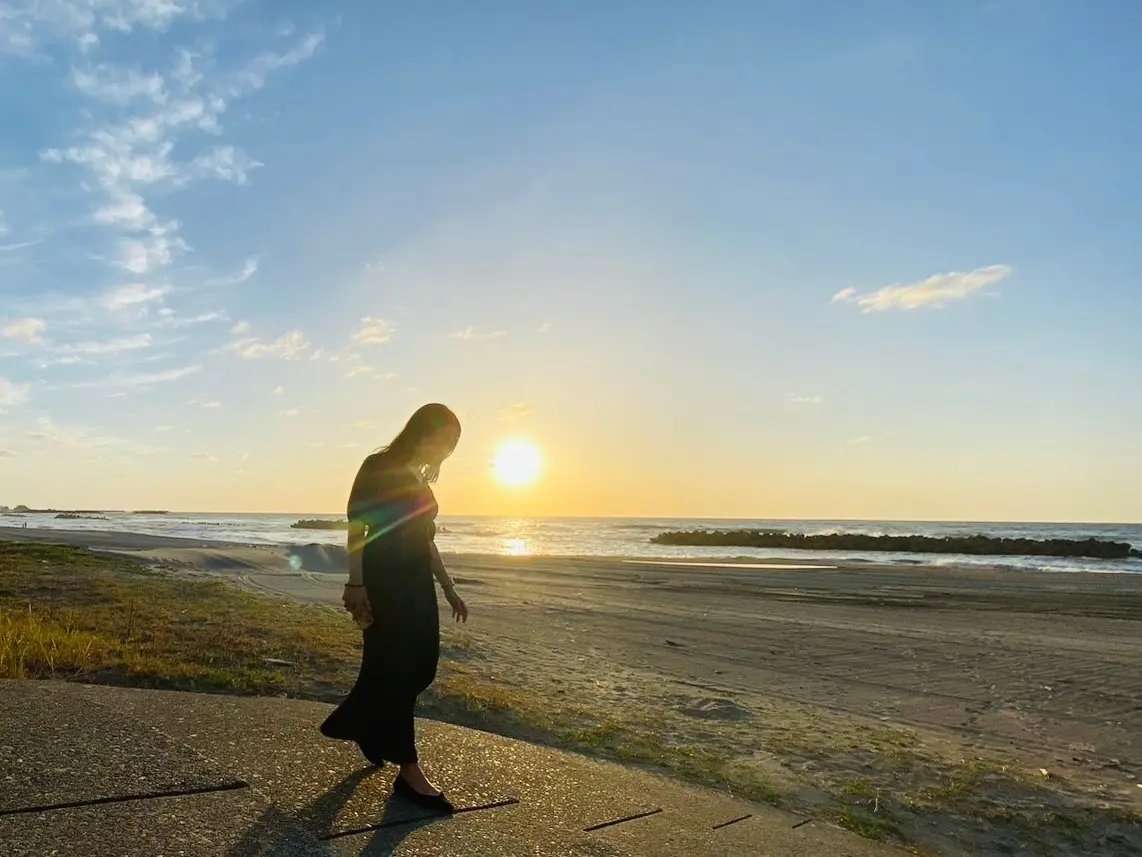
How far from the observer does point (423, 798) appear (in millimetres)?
3867

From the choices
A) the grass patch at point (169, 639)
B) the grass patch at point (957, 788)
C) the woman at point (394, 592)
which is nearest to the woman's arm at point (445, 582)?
the woman at point (394, 592)

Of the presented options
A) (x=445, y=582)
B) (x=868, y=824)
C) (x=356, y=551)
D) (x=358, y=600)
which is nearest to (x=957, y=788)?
(x=868, y=824)

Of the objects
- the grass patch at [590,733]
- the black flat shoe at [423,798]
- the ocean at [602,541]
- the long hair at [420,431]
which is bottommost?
the ocean at [602,541]

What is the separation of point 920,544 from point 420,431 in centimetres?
5727

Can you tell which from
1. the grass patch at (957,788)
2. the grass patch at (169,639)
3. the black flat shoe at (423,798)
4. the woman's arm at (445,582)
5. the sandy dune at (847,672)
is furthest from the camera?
the sandy dune at (847,672)

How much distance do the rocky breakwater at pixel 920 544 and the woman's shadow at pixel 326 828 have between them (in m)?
49.5

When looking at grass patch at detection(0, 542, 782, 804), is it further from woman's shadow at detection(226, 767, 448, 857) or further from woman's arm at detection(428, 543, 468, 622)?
woman's shadow at detection(226, 767, 448, 857)

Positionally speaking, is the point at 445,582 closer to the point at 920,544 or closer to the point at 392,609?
the point at 392,609

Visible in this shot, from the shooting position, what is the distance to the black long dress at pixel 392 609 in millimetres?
4141

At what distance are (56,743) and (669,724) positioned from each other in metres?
4.57

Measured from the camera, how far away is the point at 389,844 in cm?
338

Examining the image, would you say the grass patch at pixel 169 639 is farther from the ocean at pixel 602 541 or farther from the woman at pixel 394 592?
the ocean at pixel 602 541

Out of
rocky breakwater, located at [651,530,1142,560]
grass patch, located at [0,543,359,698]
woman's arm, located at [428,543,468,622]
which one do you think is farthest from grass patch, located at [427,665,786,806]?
rocky breakwater, located at [651,530,1142,560]

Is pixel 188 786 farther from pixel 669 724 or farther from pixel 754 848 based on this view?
pixel 669 724
